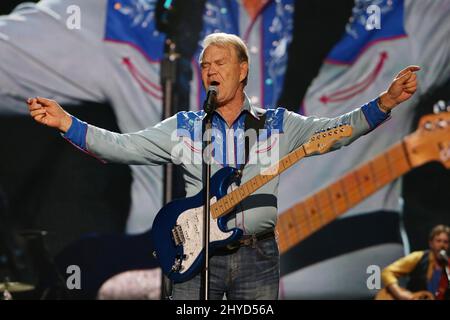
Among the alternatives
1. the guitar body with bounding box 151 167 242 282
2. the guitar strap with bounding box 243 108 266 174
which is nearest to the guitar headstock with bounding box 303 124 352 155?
the guitar strap with bounding box 243 108 266 174

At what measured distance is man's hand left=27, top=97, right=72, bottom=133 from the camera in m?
2.70

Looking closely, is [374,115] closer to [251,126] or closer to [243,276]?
[251,126]

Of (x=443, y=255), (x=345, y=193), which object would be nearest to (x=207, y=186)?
(x=345, y=193)

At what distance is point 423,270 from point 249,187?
2.92 meters

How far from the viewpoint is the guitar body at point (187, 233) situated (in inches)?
108

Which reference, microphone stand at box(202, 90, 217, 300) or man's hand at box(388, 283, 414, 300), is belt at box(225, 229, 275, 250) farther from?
man's hand at box(388, 283, 414, 300)

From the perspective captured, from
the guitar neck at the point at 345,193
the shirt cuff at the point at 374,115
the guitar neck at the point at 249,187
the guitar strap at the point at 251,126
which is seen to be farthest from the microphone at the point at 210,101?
the guitar neck at the point at 345,193

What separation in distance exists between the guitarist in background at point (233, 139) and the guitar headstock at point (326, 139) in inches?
1.4

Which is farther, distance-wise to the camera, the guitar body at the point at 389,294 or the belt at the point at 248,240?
the guitar body at the point at 389,294

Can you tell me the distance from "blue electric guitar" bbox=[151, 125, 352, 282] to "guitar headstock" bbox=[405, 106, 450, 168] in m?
2.66

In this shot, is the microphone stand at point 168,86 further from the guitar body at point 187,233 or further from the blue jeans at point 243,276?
the blue jeans at point 243,276

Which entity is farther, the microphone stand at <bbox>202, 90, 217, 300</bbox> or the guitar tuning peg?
the guitar tuning peg

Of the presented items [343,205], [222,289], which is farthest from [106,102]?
[222,289]

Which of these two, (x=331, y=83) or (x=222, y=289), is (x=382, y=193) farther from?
(x=222, y=289)
